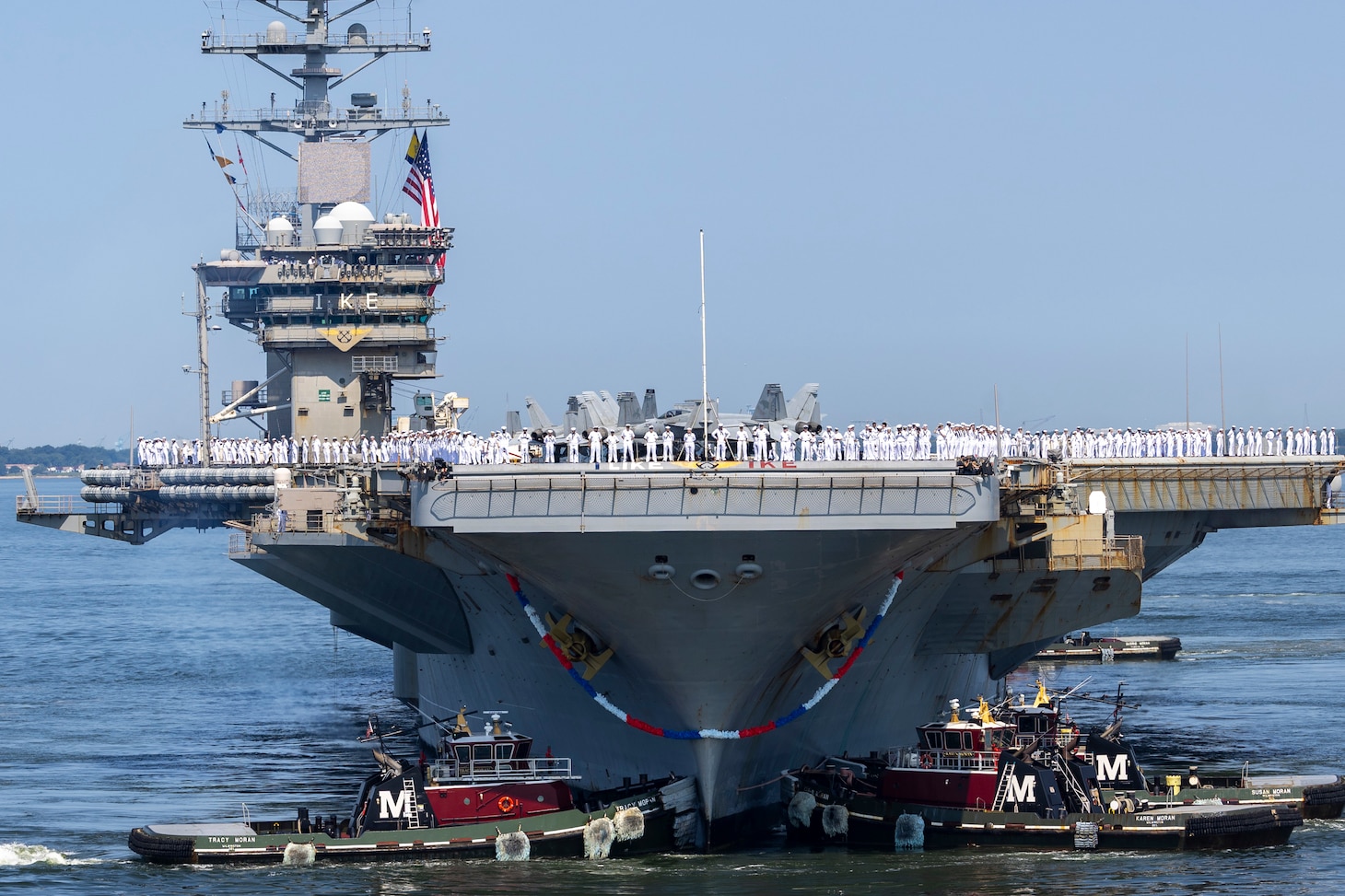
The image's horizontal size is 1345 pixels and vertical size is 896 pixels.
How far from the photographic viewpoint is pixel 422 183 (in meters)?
47.7

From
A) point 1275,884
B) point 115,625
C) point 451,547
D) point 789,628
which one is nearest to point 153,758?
point 451,547

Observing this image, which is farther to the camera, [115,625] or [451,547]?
[115,625]

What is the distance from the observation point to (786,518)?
25.1 metres

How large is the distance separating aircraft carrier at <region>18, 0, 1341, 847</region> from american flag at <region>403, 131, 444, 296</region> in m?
8.35

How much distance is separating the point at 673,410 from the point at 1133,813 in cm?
1207

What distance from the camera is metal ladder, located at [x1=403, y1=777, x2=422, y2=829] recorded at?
26.8 m

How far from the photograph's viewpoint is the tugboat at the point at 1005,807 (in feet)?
89.6

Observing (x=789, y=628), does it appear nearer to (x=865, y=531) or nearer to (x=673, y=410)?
(x=865, y=531)

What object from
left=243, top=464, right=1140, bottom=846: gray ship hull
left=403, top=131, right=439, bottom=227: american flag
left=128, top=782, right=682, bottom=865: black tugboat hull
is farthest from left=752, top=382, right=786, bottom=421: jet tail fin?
left=403, top=131, right=439, bottom=227: american flag

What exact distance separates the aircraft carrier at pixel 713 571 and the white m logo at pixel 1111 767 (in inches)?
137

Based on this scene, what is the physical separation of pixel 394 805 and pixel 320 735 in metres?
15.1

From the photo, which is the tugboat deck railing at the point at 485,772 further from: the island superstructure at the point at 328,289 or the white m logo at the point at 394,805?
the island superstructure at the point at 328,289

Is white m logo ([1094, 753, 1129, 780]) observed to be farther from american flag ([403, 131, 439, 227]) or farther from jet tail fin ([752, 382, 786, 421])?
american flag ([403, 131, 439, 227])

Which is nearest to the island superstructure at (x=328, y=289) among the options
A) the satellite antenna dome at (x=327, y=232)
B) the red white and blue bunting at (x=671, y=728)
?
the satellite antenna dome at (x=327, y=232)
